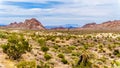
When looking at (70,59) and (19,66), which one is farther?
(70,59)

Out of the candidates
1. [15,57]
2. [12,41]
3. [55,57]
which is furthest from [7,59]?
[55,57]

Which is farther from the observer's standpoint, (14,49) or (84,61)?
(84,61)

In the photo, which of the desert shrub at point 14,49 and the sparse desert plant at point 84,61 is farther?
the sparse desert plant at point 84,61

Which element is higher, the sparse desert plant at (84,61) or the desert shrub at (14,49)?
the desert shrub at (14,49)

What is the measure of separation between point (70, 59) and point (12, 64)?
38.2ft

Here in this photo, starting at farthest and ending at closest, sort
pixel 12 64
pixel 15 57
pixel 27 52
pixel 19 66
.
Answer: pixel 27 52, pixel 15 57, pixel 12 64, pixel 19 66

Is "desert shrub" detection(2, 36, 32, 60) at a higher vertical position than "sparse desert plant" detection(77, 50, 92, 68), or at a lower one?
higher

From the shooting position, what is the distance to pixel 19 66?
2450 cm

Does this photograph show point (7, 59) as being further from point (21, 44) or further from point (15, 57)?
point (21, 44)

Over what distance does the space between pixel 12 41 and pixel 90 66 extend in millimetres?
9280

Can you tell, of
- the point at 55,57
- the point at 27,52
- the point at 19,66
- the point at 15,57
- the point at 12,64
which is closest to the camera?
the point at 19,66

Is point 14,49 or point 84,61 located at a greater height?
point 14,49

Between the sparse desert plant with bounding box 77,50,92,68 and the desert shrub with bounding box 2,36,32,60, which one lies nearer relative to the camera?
the desert shrub with bounding box 2,36,32,60

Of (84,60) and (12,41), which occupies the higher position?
(12,41)
